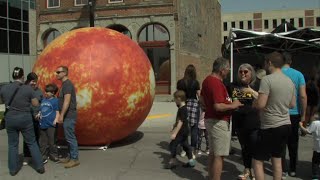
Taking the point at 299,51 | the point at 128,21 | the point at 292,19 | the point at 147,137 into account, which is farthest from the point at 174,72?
the point at 292,19

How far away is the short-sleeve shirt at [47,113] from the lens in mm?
7656

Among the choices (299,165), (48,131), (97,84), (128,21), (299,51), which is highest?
(128,21)

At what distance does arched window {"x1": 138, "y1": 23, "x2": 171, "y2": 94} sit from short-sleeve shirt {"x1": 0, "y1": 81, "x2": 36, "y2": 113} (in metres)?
20.8

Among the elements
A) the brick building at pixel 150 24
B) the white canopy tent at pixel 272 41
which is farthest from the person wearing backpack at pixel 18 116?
the brick building at pixel 150 24

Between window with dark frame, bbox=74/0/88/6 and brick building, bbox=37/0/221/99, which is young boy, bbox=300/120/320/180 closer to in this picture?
brick building, bbox=37/0/221/99

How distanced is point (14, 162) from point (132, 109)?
2459mm

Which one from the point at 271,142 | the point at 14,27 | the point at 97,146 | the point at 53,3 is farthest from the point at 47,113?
the point at 53,3

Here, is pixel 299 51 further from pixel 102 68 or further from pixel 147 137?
pixel 102 68

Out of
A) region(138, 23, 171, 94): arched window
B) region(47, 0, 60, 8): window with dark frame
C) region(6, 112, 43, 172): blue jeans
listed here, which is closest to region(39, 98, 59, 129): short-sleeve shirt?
region(6, 112, 43, 172): blue jeans

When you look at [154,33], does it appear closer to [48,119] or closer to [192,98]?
[192,98]

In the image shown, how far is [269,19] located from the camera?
298 ft

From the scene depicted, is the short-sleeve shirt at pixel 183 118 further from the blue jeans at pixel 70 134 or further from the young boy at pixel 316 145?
the young boy at pixel 316 145

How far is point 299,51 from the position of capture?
12812 mm

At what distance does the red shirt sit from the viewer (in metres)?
5.55
